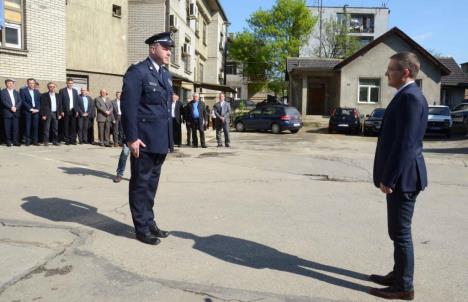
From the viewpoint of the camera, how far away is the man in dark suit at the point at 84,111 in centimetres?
1492

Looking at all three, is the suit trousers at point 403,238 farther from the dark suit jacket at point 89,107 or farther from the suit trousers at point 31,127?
the dark suit jacket at point 89,107

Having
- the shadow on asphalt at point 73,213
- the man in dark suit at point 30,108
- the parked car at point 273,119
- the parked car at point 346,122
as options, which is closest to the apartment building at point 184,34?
the parked car at point 273,119

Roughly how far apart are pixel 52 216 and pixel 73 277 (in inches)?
91.3

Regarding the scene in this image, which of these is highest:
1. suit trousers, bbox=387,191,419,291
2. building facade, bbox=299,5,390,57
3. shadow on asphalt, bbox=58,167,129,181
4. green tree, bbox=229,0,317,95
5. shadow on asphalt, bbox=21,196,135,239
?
building facade, bbox=299,5,390,57

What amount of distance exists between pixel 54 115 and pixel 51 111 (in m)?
0.16

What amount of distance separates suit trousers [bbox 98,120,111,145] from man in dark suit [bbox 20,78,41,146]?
1937 millimetres

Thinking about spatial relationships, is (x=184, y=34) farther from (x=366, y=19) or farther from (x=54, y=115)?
(x=366, y=19)

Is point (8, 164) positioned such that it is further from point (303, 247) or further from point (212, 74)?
point (212, 74)

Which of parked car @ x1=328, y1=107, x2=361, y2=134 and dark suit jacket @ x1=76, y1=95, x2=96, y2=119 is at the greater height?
dark suit jacket @ x1=76, y1=95, x2=96, y2=119

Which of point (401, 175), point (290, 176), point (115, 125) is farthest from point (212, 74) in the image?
point (401, 175)

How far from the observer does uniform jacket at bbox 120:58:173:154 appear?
5.17 meters

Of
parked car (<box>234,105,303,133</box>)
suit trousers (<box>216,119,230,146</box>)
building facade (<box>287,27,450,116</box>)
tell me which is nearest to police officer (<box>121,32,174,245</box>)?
suit trousers (<box>216,119,230,146</box>)

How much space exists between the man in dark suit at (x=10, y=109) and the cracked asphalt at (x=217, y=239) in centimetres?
295

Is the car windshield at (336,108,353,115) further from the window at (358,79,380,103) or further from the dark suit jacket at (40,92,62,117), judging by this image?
the dark suit jacket at (40,92,62,117)
